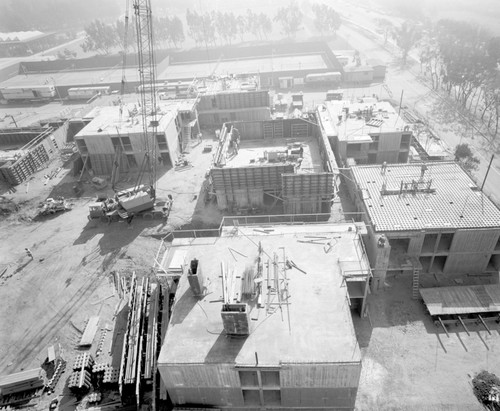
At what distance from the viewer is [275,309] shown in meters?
26.6

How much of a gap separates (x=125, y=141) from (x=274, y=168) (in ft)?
94.4

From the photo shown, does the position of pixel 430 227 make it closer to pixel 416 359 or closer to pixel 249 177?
pixel 416 359

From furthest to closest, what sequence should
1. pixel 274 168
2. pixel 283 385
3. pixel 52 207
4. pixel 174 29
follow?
pixel 174 29, pixel 52 207, pixel 274 168, pixel 283 385

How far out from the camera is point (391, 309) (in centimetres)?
3334

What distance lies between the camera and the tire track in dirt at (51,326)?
32047mm

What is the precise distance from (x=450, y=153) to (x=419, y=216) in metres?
27.4

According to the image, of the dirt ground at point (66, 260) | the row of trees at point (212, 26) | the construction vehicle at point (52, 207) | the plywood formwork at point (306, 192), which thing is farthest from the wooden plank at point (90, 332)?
the row of trees at point (212, 26)

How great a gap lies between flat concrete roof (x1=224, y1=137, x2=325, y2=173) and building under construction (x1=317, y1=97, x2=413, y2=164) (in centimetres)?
401

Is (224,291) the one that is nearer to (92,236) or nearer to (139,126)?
(92,236)

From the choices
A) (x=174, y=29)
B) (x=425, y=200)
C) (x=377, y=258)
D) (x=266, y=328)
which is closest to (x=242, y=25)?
(x=174, y=29)

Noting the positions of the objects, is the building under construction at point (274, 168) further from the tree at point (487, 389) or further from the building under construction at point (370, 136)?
the tree at point (487, 389)

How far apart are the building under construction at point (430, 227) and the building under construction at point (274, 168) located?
6.06m

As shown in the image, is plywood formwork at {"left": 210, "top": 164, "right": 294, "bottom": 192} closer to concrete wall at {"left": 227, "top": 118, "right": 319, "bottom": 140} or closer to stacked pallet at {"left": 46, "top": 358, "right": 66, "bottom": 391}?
concrete wall at {"left": 227, "top": 118, "right": 319, "bottom": 140}

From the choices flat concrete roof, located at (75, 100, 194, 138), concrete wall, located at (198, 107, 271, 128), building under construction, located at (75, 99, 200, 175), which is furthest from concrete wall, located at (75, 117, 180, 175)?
concrete wall, located at (198, 107, 271, 128)
